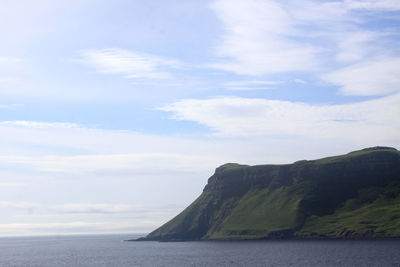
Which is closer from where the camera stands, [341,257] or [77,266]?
[341,257]

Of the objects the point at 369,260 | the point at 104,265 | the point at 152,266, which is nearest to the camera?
the point at 369,260

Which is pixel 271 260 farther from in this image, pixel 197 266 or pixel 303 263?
pixel 197 266

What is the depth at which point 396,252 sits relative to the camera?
194625 mm

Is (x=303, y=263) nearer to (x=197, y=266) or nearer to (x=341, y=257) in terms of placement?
(x=341, y=257)

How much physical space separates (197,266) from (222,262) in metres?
15.9

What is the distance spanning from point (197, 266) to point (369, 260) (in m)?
60.6

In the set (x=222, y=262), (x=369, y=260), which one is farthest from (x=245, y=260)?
(x=369, y=260)

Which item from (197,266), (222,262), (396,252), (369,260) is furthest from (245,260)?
(396,252)

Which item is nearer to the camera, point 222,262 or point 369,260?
point 369,260

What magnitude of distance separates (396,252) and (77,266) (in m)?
129

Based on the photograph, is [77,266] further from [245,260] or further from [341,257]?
[341,257]

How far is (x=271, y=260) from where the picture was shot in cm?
18750

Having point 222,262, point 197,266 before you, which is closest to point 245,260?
point 222,262

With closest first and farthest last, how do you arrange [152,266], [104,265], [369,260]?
[369,260], [152,266], [104,265]
